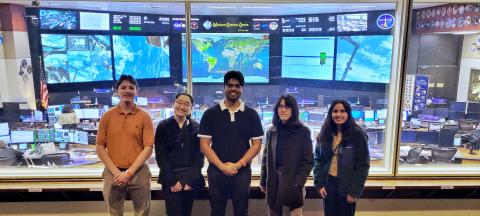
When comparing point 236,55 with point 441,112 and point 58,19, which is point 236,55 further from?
point 441,112

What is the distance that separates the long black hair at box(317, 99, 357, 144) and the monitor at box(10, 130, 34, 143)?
3632mm

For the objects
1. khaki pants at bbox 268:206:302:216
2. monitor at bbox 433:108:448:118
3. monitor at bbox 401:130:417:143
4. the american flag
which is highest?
the american flag

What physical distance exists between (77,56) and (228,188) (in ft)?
8.74

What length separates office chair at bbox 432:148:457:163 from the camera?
15.2 feet

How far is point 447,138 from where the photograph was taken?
528cm

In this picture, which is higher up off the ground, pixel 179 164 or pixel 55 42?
pixel 55 42

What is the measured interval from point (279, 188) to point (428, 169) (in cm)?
218

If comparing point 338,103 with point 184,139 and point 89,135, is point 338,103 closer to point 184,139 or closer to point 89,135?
point 184,139

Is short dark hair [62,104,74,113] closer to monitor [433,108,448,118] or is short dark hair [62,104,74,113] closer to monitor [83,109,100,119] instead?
monitor [83,109,100,119]

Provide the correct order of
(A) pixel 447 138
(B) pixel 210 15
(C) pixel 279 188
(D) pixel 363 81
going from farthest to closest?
(A) pixel 447 138 < (D) pixel 363 81 < (B) pixel 210 15 < (C) pixel 279 188

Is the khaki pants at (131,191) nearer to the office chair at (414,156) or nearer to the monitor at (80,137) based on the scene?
the monitor at (80,137)

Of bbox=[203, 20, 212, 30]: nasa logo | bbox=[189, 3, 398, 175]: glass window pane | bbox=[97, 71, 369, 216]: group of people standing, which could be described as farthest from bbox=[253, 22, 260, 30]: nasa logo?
bbox=[97, 71, 369, 216]: group of people standing

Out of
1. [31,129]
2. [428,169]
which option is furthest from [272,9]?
[31,129]

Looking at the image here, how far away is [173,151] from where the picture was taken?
3.02 m
